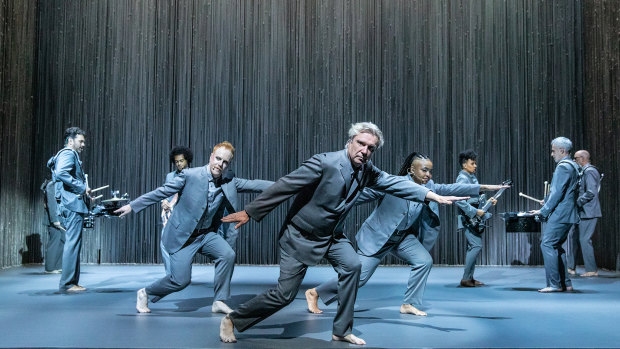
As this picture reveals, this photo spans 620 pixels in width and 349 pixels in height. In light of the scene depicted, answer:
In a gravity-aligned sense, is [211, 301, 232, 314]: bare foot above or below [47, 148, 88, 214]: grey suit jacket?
below

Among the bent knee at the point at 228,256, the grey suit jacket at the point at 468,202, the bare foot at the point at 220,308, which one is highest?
the grey suit jacket at the point at 468,202

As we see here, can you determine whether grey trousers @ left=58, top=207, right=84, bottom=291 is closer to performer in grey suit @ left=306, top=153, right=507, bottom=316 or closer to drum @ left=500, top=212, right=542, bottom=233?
performer in grey suit @ left=306, top=153, right=507, bottom=316

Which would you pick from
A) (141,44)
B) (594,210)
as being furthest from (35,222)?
(594,210)

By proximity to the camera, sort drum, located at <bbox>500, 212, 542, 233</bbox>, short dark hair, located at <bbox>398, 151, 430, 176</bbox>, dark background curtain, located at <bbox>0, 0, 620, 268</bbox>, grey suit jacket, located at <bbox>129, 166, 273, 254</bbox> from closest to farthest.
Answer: grey suit jacket, located at <bbox>129, 166, 273, 254</bbox> → short dark hair, located at <bbox>398, 151, 430, 176</bbox> → drum, located at <bbox>500, 212, 542, 233</bbox> → dark background curtain, located at <bbox>0, 0, 620, 268</bbox>

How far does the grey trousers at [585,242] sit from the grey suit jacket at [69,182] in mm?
6435

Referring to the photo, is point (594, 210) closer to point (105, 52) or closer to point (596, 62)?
point (596, 62)

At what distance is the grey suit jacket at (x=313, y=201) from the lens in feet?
11.5

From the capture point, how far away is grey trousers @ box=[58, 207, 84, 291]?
5.83 meters

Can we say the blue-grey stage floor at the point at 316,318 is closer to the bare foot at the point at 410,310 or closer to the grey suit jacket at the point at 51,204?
the bare foot at the point at 410,310

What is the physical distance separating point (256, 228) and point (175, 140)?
1999 millimetres

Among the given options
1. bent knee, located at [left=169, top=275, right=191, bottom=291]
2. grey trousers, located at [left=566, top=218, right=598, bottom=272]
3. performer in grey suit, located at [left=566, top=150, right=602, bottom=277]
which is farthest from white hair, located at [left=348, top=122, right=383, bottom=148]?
grey trousers, located at [left=566, top=218, right=598, bottom=272]

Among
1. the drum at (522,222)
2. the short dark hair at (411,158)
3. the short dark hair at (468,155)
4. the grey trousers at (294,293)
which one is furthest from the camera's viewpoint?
the short dark hair at (468,155)

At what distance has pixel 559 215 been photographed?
6.12 metres

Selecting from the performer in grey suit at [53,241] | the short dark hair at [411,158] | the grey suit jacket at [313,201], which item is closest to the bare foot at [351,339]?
the grey suit jacket at [313,201]
